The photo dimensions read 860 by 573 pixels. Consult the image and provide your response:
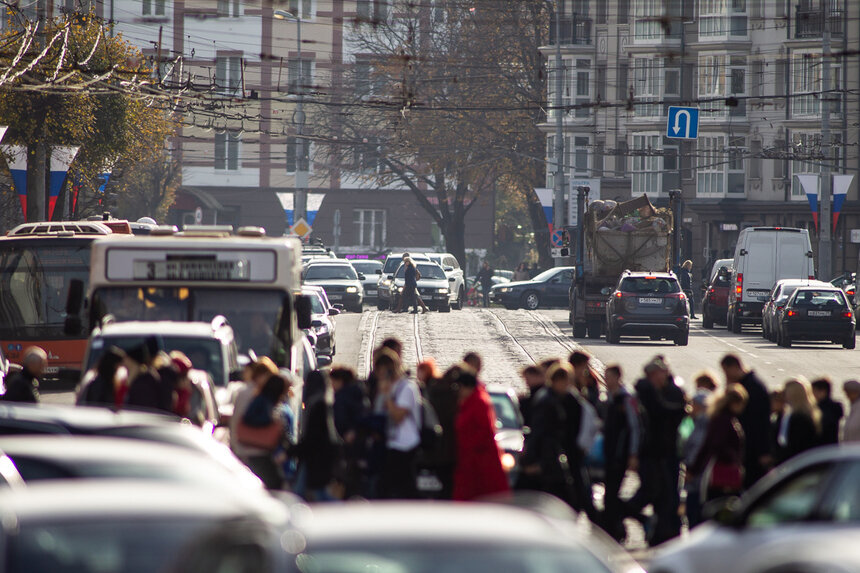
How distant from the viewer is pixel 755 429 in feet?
34.0

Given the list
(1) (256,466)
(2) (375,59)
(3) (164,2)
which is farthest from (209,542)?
(3) (164,2)

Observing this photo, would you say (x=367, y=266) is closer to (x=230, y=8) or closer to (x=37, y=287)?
(x=37, y=287)

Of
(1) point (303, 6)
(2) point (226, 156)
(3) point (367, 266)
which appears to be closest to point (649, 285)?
(3) point (367, 266)

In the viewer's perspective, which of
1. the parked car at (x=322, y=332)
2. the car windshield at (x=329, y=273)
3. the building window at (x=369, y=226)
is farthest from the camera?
the building window at (x=369, y=226)

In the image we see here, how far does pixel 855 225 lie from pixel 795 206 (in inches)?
102

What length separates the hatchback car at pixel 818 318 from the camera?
31.6m

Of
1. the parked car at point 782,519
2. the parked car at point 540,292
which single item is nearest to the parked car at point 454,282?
the parked car at point 540,292

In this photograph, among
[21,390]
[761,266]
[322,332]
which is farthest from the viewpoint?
[761,266]

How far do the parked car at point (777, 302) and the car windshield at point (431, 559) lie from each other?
28896 mm

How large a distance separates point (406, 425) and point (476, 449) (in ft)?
2.35

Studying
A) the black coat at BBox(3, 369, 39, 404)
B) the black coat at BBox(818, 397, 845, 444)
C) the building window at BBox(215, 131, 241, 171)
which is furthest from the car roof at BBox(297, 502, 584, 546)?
the building window at BBox(215, 131, 241, 171)

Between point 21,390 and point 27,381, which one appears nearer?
point 21,390

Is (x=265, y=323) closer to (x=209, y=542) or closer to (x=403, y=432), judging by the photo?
(x=403, y=432)

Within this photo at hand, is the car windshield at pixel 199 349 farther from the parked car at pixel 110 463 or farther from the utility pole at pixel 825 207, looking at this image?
the utility pole at pixel 825 207
